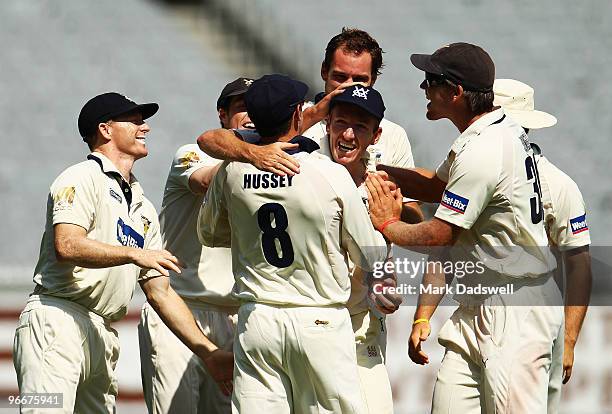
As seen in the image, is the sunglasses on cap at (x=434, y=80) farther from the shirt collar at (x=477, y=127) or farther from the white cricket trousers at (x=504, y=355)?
the white cricket trousers at (x=504, y=355)

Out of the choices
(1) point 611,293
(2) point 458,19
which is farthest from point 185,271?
(2) point 458,19

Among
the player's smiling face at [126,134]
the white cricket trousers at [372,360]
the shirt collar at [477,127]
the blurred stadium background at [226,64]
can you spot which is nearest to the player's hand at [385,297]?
the white cricket trousers at [372,360]

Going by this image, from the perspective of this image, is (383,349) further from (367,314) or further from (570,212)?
(570,212)

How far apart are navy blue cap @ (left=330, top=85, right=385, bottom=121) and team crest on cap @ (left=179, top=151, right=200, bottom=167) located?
1.01 meters

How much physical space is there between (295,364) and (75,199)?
133cm

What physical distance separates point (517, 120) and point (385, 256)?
118cm

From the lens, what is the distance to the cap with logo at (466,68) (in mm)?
5199

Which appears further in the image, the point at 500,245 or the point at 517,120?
the point at 517,120

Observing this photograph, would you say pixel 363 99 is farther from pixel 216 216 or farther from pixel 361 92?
pixel 216 216

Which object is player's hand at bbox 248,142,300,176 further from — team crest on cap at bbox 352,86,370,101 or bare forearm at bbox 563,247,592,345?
bare forearm at bbox 563,247,592,345

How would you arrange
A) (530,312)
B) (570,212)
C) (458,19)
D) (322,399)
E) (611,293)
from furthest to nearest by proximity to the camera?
(458,19) → (611,293) → (570,212) → (530,312) → (322,399)

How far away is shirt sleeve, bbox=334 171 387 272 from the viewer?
16.1ft

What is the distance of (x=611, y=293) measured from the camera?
26.7 ft

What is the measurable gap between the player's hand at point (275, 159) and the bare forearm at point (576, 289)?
1873 millimetres
